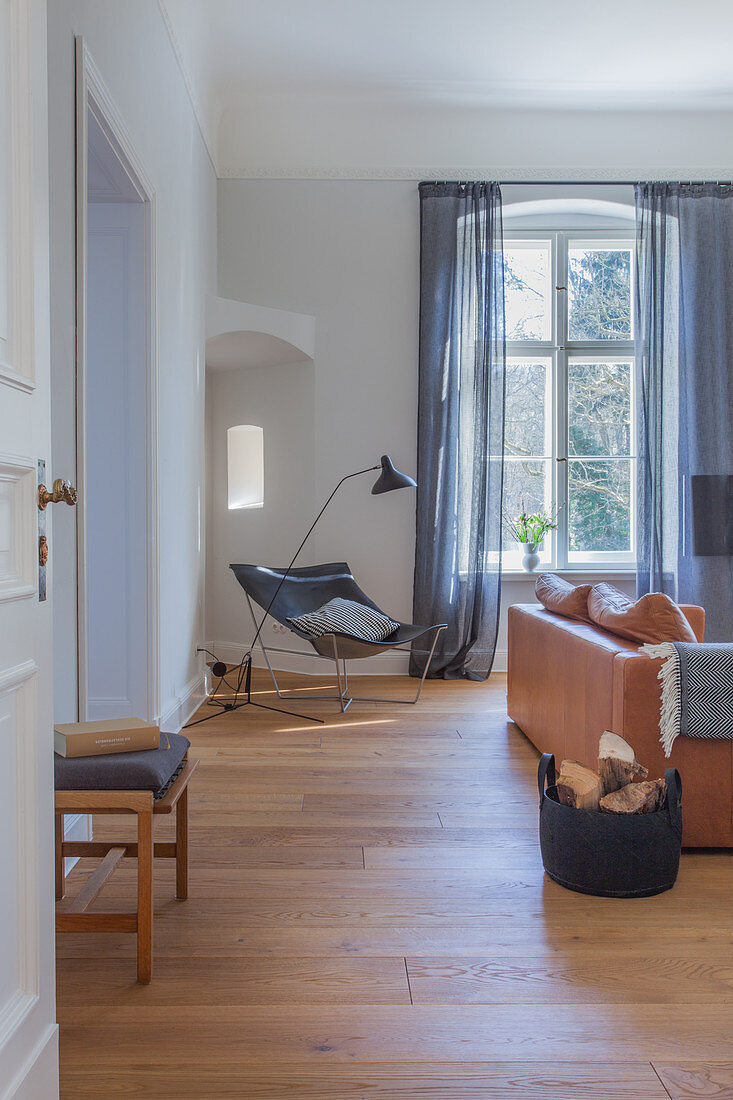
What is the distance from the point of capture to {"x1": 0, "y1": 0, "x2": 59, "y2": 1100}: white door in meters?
1.22

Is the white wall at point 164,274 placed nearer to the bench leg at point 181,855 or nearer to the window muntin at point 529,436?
the bench leg at point 181,855

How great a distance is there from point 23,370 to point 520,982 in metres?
1.58

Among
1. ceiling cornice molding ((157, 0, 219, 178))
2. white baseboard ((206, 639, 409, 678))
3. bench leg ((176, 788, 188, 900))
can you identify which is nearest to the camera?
bench leg ((176, 788, 188, 900))

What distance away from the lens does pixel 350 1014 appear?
1.66 metres

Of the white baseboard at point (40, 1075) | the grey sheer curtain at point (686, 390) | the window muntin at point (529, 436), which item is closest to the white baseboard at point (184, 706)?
the white baseboard at point (40, 1075)

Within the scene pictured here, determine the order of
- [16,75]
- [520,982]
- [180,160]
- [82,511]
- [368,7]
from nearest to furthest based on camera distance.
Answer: [16,75]
[520,982]
[82,511]
[180,160]
[368,7]

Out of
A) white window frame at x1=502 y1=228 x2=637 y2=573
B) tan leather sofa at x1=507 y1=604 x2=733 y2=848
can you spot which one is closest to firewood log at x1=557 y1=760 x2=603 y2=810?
tan leather sofa at x1=507 y1=604 x2=733 y2=848

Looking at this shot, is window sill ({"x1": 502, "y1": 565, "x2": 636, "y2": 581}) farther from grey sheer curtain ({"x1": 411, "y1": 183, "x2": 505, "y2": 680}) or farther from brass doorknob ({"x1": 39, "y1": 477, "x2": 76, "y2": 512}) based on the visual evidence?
brass doorknob ({"x1": 39, "y1": 477, "x2": 76, "y2": 512})

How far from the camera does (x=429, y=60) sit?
4988 millimetres

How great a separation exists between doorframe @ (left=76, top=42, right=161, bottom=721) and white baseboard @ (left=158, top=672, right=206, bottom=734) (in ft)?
0.64

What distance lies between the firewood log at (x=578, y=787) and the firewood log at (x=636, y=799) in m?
0.03

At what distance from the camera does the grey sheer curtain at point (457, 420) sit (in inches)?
213

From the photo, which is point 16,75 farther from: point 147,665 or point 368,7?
point 368,7

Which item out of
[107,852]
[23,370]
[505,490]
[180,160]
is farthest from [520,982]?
[505,490]
